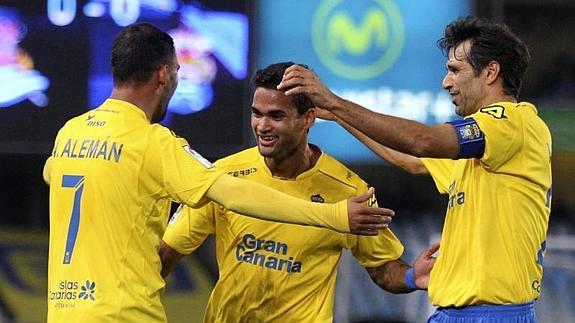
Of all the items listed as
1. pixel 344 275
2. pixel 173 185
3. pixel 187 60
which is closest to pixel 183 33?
pixel 187 60

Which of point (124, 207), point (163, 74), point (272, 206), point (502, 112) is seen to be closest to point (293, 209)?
point (272, 206)

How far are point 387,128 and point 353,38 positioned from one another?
3.59 m

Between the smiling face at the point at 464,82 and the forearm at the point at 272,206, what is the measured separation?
0.61 m

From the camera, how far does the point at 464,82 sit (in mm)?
4859

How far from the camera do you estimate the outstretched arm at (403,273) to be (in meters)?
5.20

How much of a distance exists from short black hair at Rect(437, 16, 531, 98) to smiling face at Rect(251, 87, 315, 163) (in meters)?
0.76

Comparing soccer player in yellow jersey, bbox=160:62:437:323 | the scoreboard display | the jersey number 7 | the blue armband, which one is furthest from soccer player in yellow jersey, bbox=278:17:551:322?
the scoreboard display

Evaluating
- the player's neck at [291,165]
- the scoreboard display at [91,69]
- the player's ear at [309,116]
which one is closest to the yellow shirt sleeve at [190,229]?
the player's neck at [291,165]

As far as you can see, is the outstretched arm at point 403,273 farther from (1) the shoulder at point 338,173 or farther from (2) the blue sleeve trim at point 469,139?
(2) the blue sleeve trim at point 469,139

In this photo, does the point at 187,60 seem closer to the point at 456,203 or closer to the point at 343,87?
the point at 343,87

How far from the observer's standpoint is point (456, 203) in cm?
484

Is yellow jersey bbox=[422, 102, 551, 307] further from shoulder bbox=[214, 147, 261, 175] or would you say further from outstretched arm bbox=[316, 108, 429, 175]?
shoulder bbox=[214, 147, 261, 175]

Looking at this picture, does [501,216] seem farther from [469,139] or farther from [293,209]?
[293,209]

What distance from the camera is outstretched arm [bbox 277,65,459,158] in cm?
451
